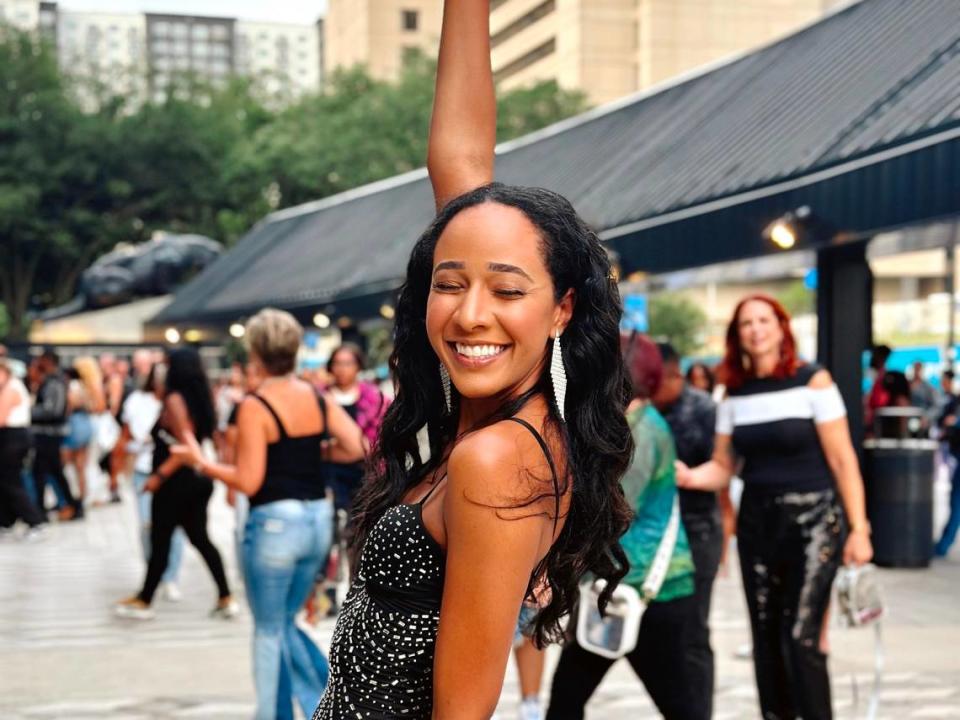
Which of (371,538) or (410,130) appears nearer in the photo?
(371,538)

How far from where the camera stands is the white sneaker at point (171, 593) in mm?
10258

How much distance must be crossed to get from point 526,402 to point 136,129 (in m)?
47.0

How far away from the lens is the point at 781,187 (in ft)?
33.6

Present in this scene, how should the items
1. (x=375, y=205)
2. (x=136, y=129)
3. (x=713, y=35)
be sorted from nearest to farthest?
1. (x=375, y=205)
2. (x=136, y=129)
3. (x=713, y=35)

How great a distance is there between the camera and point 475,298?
196 cm

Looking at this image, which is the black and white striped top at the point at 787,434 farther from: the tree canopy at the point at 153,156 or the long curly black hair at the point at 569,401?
the tree canopy at the point at 153,156

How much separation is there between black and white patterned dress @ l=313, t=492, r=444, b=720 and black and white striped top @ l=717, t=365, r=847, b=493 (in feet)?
12.3

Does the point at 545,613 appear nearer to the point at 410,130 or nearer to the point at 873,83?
the point at 873,83

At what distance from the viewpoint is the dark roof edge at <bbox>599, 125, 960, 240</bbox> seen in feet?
27.8

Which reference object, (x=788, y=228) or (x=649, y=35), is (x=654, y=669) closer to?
(x=788, y=228)


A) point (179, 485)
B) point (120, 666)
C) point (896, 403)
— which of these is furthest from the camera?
point (896, 403)

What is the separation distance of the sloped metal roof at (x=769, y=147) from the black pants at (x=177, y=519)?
4.48 m

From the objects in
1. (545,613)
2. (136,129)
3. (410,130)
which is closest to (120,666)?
(545,613)

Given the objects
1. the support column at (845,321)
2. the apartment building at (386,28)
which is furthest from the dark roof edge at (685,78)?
the apartment building at (386,28)
